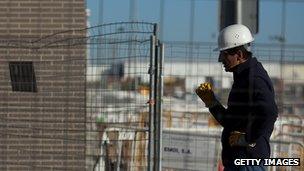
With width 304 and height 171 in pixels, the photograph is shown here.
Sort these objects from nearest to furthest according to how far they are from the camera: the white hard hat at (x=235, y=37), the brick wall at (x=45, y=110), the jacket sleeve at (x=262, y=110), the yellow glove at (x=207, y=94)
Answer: the jacket sleeve at (x=262, y=110)
the white hard hat at (x=235, y=37)
the yellow glove at (x=207, y=94)
the brick wall at (x=45, y=110)

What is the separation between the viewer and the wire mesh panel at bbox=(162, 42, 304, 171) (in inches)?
267

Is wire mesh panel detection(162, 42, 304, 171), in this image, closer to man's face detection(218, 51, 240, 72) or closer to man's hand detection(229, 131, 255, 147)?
man's face detection(218, 51, 240, 72)

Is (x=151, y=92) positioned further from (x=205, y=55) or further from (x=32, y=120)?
(x=32, y=120)

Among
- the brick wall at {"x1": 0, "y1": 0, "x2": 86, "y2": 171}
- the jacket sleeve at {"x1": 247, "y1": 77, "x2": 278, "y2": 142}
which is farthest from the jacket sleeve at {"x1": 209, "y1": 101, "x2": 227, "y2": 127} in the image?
the brick wall at {"x1": 0, "y1": 0, "x2": 86, "y2": 171}

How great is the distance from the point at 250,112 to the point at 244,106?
12 cm

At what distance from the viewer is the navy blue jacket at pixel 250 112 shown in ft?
17.8

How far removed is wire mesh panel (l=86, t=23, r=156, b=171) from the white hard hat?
132 cm

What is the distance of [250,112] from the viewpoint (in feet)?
18.0

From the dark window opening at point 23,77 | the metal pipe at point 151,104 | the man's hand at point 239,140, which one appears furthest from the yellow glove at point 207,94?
the dark window opening at point 23,77

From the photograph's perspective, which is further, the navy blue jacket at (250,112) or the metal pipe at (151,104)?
the metal pipe at (151,104)

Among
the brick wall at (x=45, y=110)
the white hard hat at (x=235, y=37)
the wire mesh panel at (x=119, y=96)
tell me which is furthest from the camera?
the brick wall at (x=45, y=110)

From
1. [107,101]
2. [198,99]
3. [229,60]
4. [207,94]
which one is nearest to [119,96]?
[107,101]

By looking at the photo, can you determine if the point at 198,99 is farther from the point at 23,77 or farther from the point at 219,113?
the point at 219,113

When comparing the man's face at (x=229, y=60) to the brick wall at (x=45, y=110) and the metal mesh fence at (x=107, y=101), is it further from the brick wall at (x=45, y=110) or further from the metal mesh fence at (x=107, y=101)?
the brick wall at (x=45, y=110)
